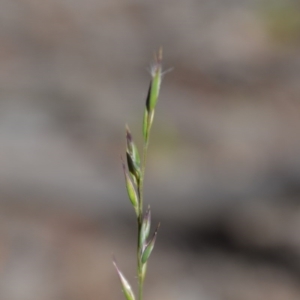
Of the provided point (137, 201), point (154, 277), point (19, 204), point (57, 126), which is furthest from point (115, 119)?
point (137, 201)

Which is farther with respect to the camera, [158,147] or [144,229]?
[158,147]

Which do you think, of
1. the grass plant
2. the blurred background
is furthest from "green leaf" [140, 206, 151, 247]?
the blurred background

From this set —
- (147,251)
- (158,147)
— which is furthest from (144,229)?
(158,147)

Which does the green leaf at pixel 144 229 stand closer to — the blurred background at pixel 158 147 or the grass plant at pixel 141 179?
the grass plant at pixel 141 179

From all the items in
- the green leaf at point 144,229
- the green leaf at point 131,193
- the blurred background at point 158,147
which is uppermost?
the green leaf at point 131,193

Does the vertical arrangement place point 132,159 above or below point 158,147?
above

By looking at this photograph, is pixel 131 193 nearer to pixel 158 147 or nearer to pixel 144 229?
pixel 144 229

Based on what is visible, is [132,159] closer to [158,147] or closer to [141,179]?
[141,179]

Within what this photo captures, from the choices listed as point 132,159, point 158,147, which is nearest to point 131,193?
point 132,159

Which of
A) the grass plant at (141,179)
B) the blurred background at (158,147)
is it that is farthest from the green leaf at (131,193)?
the blurred background at (158,147)

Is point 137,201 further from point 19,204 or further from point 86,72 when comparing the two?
point 86,72
